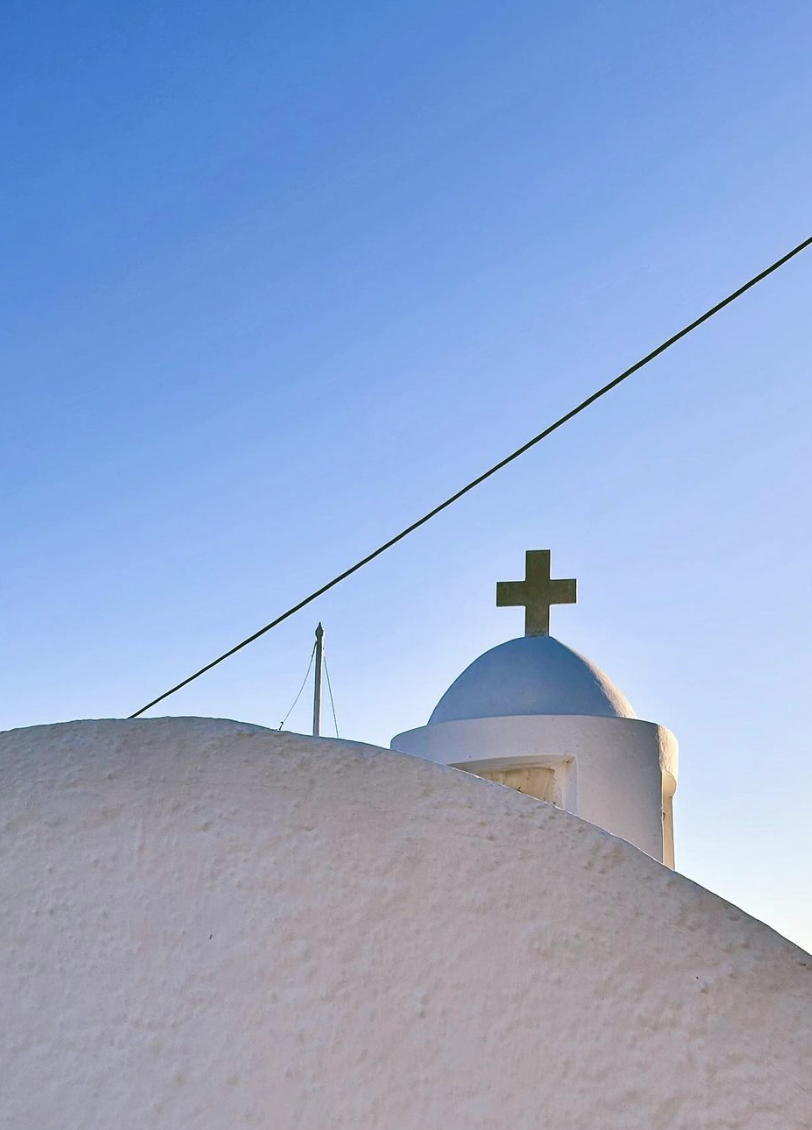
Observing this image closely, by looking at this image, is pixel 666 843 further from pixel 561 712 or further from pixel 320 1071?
pixel 320 1071

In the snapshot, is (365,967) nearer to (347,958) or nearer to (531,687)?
(347,958)

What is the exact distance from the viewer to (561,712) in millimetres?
5309

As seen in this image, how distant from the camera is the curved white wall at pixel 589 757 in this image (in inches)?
196

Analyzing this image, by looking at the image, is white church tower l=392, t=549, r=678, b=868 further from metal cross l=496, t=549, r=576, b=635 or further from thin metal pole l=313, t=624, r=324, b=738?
thin metal pole l=313, t=624, r=324, b=738

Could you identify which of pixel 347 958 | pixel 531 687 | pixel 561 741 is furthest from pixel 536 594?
pixel 347 958

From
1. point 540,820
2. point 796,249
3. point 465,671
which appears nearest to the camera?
point 540,820

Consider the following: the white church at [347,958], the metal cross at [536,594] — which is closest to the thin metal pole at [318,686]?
the metal cross at [536,594]

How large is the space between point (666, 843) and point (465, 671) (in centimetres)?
118

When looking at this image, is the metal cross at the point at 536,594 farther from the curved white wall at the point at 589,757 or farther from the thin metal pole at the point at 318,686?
the thin metal pole at the point at 318,686

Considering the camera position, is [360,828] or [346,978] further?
[360,828]

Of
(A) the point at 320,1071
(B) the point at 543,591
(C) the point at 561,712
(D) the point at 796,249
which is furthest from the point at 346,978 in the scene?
(B) the point at 543,591

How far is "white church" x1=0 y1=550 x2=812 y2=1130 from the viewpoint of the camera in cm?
139

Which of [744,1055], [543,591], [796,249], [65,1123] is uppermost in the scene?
[796,249]

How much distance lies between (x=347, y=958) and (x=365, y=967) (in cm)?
2
